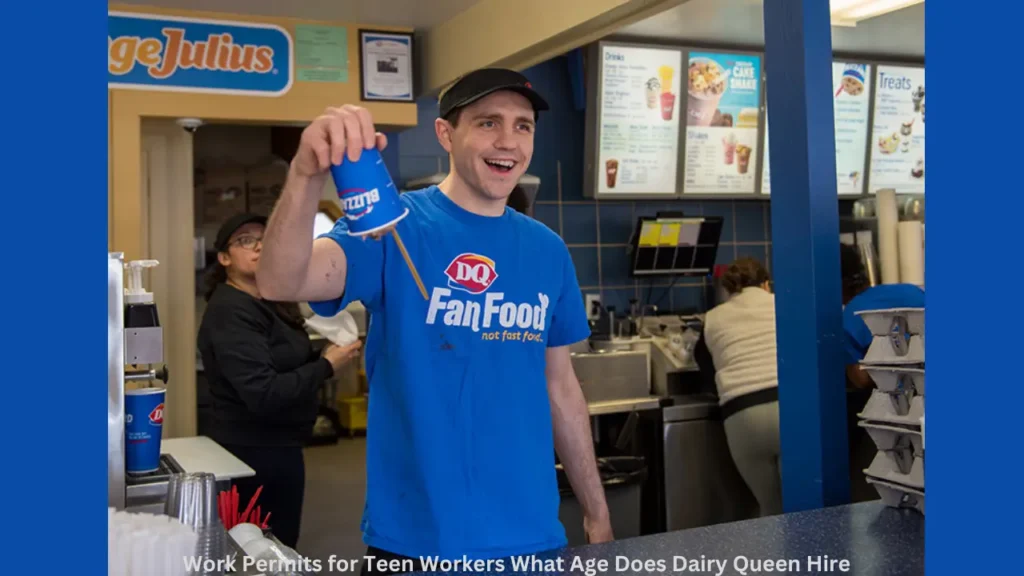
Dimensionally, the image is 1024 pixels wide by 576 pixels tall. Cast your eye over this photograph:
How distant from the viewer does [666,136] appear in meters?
5.93

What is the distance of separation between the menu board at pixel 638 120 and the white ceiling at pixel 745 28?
0.15 metres

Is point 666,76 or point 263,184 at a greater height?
point 666,76

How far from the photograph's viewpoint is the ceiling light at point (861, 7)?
448 cm

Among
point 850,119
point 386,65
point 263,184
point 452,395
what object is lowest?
point 452,395

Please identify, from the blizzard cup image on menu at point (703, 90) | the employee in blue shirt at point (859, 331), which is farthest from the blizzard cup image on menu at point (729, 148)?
the employee in blue shirt at point (859, 331)

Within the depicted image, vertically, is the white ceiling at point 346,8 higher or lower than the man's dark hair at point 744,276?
higher

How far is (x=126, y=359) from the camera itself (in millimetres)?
2455

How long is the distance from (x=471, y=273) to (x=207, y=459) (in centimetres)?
142

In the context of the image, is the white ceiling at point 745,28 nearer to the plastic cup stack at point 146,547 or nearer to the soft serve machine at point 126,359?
the soft serve machine at point 126,359

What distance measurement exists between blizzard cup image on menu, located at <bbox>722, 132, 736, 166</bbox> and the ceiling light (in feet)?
4.49

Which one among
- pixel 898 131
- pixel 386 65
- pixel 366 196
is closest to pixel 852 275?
pixel 386 65

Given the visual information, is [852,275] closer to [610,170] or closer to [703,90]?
[610,170]
